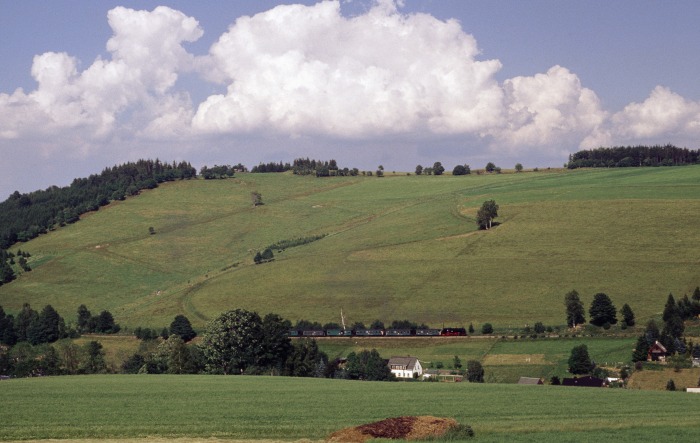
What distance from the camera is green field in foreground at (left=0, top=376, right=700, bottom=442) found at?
132ft

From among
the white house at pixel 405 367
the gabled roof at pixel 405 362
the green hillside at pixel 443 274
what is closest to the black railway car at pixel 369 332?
the green hillside at pixel 443 274

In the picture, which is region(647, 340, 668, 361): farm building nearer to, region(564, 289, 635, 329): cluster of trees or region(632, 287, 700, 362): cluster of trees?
region(632, 287, 700, 362): cluster of trees

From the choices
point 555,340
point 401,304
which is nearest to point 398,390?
point 555,340

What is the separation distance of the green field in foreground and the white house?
45.7m

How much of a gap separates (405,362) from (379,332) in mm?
20374

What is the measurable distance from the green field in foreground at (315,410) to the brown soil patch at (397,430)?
1.87m

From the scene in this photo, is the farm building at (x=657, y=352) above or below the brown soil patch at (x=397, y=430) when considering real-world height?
below

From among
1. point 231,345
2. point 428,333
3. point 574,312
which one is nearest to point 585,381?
point 574,312

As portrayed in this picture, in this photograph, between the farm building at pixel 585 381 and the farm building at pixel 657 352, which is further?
the farm building at pixel 657 352

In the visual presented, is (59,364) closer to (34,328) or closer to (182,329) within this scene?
(182,329)

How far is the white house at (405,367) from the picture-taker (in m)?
110

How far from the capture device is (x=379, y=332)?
135 meters

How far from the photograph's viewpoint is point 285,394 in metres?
57.0

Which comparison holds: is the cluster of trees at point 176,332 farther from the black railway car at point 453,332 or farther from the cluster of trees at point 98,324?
the black railway car at point 453,332
